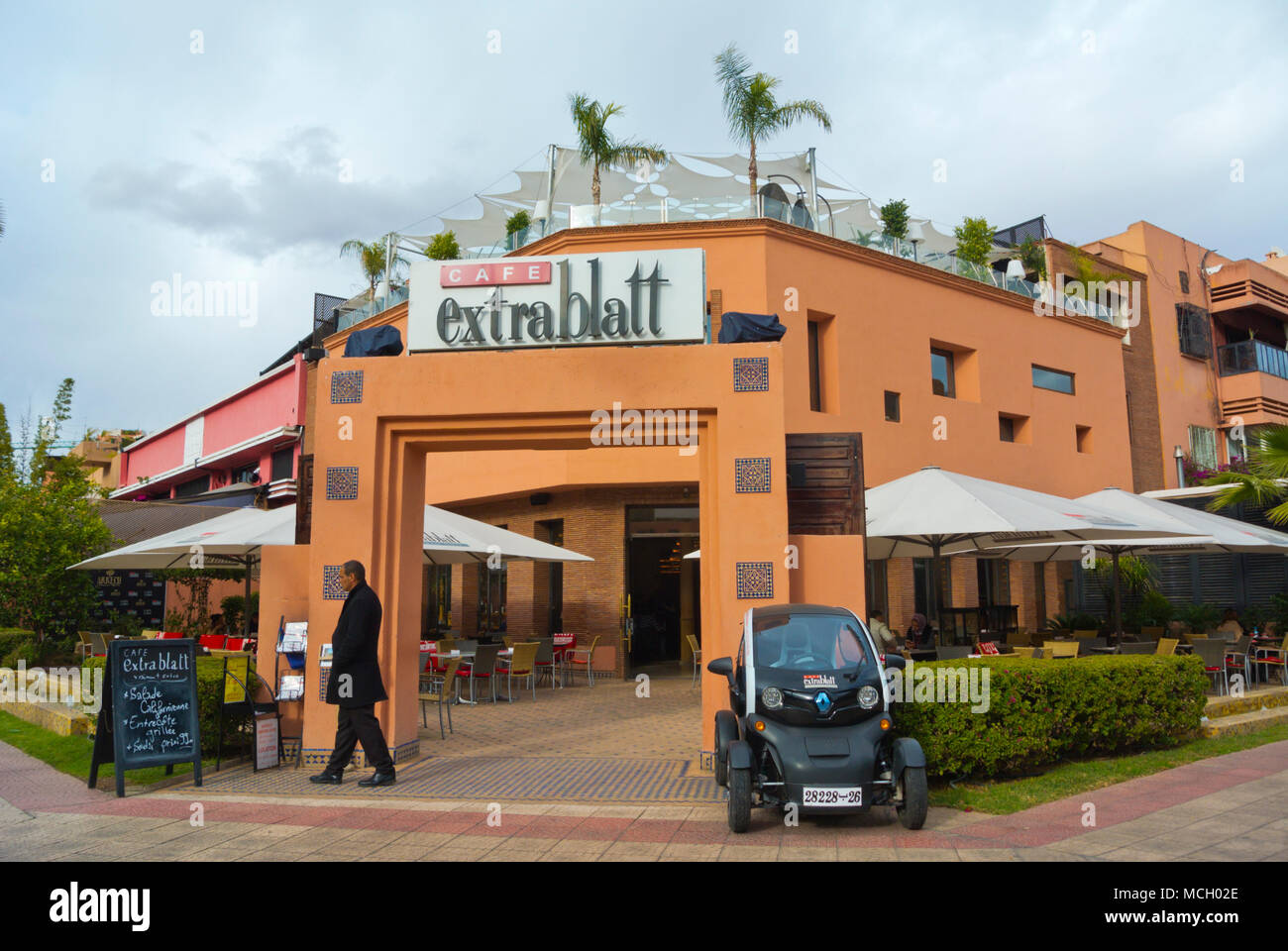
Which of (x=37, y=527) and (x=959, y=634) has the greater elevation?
(x=37, y=527)

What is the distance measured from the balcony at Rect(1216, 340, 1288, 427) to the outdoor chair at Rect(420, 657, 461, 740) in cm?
2711

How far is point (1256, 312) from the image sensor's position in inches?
1214

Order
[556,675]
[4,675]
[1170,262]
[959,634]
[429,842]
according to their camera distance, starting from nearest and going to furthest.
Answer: [429,842], [959,634], [4,675], [556,675], [1170,262]

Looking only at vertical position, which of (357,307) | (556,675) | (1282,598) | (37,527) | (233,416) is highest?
(357,307)

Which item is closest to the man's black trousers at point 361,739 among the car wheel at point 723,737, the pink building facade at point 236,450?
Answer: the car wheel at point 723,737

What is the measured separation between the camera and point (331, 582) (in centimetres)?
912

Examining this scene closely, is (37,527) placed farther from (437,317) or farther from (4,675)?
(437,317)

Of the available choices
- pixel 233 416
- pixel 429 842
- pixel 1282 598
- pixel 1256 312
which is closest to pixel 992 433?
pixel 1282 598

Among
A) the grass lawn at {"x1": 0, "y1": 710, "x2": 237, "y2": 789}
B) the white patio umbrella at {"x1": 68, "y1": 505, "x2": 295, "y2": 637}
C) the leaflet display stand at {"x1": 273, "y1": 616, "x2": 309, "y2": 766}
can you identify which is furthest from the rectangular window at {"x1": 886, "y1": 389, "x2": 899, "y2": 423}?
the grass lawn at {"x1": 0, "y1": 710, "x2": 237, "y2": 789}

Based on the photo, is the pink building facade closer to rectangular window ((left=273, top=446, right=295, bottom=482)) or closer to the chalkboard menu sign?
rectangular window ((left=273, top=446, right=295, bottom=482))

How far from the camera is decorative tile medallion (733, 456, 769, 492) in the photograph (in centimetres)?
871
